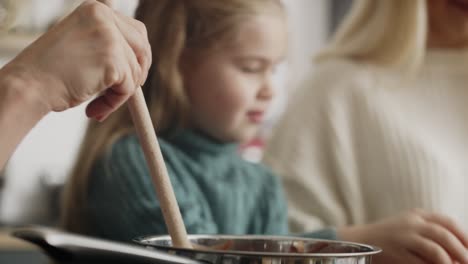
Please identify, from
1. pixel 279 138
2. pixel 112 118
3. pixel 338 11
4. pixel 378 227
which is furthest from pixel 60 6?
pixel 378 227

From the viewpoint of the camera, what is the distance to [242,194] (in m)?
1.16

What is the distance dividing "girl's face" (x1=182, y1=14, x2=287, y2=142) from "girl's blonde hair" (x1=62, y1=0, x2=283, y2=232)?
2 cm

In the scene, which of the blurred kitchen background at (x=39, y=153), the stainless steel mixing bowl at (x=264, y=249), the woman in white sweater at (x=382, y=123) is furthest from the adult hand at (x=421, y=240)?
the blurred kitchen background at (x=39, y=153)

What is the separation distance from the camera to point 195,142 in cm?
111

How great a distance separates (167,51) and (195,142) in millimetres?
124

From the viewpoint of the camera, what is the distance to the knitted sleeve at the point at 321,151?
1.49 meters

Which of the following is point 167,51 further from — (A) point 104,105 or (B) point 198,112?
(A) point 104,105

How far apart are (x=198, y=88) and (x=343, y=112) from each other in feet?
1.71

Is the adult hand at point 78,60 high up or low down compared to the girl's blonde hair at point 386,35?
down

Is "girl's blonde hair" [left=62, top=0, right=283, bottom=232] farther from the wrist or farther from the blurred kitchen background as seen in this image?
the blurred kitchen background

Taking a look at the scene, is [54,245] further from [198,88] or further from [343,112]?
[343,112]

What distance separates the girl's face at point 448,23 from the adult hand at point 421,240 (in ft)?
2.99

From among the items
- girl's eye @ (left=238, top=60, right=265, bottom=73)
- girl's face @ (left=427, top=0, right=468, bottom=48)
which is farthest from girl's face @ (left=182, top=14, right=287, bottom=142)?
girl's face @ (left=427, top=0, right=468, bottom=48)

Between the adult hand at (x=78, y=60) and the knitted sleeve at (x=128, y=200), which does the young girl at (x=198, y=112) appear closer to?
the knitted sleeve at (x=128, y=200)
